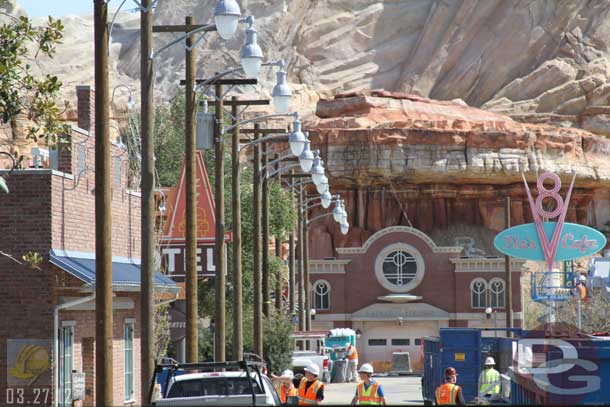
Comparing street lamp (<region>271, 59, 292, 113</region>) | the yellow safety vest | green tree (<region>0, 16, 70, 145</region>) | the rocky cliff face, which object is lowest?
the yellow safety vest

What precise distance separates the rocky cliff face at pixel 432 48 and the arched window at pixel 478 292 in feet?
161

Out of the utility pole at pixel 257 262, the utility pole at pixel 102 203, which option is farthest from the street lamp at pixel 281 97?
the utility pole at pixel 257 262

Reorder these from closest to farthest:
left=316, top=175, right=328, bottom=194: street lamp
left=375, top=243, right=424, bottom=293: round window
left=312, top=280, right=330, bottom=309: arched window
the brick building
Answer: the brick building
left=316, top=175, right=328, bottom=194: street lamp
left=312, top=280, right=330, bottom=309: arched window
left=375, top=243, right=424, bottom=293: round window

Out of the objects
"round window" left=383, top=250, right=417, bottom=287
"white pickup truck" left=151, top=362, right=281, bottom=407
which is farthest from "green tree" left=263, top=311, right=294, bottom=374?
"round window" left=383, top=250, right=417, bottom=287

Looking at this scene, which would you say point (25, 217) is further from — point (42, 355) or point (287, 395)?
point (287, 395)

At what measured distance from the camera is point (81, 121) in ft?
99.8

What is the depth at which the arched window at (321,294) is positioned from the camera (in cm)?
9300

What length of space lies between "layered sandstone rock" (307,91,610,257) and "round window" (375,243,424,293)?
74.1 ft

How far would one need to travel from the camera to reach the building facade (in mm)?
91500

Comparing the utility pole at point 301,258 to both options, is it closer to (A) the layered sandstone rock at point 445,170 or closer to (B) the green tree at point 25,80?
(A) the layered sandstone rock at point 445,170

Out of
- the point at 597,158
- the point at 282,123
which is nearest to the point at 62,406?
the point at 282,123

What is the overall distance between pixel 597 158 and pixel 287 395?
102 meters

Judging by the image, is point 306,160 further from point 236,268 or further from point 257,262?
point 257,262

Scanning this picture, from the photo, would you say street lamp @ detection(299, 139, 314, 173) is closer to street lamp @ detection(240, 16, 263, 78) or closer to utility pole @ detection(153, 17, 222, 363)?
utility pole @ detection(153, 17, 222, 363)
